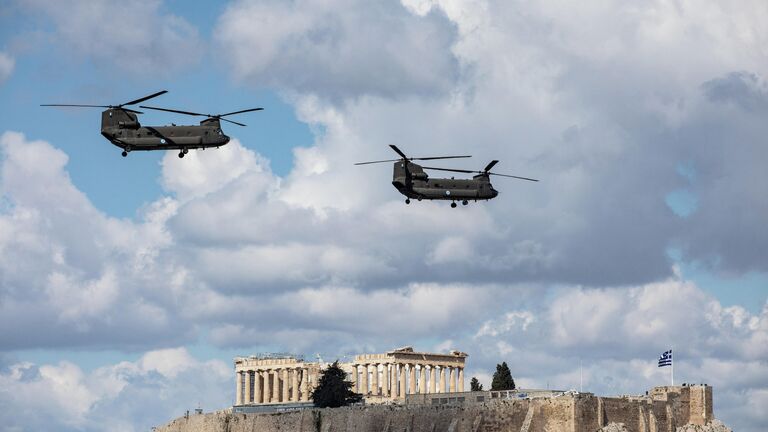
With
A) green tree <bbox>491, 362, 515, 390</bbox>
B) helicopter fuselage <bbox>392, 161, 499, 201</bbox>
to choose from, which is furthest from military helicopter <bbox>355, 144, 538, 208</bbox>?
green tree <bbox>491, 362, 515, 390</bbox>

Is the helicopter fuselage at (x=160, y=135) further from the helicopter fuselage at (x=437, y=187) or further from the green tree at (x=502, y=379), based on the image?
the green tree at (x=502, y=379)

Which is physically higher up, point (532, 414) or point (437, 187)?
Answer: point (437, 187)

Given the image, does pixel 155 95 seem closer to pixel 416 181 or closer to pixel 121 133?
Answer: pixel 121 133

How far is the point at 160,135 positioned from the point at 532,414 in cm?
4732

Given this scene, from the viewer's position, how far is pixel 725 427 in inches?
6801

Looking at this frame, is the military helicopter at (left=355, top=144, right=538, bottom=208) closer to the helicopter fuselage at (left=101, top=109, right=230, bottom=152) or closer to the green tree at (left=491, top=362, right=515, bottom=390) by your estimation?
the helicopter fuselage at (left=101, top=109, right=230, bottom=152)

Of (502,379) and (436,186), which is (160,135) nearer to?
(436,186)

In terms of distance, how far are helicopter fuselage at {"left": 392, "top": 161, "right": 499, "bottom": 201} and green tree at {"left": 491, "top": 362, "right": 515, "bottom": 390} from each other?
45.1 m

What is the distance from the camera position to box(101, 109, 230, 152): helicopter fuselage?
471ft

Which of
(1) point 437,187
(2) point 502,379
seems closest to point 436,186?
(1) point 437,187

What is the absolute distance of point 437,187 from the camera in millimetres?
152625

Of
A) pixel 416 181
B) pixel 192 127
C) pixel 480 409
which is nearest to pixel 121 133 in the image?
pixel 192 127

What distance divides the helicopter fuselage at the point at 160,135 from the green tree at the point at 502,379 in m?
60.0

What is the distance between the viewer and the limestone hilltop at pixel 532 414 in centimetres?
16638
